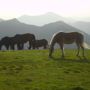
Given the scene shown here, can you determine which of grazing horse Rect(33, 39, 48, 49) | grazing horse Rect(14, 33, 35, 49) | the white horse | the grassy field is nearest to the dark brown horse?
grazing horse Rect(14, 33, 35, 49)

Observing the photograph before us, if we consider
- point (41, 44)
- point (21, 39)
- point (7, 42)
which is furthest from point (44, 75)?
point (41, 44)

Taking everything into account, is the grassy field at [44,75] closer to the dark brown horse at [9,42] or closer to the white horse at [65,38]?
the white horse at [65,38]

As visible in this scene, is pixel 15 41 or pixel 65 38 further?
pixel 15 41

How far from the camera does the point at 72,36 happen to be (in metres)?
28.5

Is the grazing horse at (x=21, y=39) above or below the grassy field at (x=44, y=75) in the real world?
above

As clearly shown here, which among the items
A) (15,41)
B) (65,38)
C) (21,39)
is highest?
(21,39)

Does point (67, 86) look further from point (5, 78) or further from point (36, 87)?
point (5, 78)

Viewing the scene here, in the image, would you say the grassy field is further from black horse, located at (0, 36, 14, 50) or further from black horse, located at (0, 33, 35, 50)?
black horse, located at (0, 36, 14, 50)

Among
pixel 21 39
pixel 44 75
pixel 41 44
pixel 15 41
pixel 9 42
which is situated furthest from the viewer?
pixel 41 44

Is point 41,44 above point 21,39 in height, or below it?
below

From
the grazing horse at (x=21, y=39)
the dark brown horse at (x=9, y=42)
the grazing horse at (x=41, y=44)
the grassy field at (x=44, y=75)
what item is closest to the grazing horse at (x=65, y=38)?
the grassy field at (x=44, y=75)

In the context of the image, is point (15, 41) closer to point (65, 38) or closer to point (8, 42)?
point (8, 42)

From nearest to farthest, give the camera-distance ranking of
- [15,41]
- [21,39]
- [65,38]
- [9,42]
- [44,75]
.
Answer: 1. [44,75]
2. [65,38]
3. [15,41]
4. [9,42]
5. [21,39]

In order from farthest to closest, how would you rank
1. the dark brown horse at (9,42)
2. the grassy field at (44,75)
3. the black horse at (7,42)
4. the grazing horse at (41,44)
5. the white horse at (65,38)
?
the grazing horse at (41,44), the black horse at (7,42), the dark brown horse at (9,42), the white horse at (65,38), the grassy field at (44,75)
